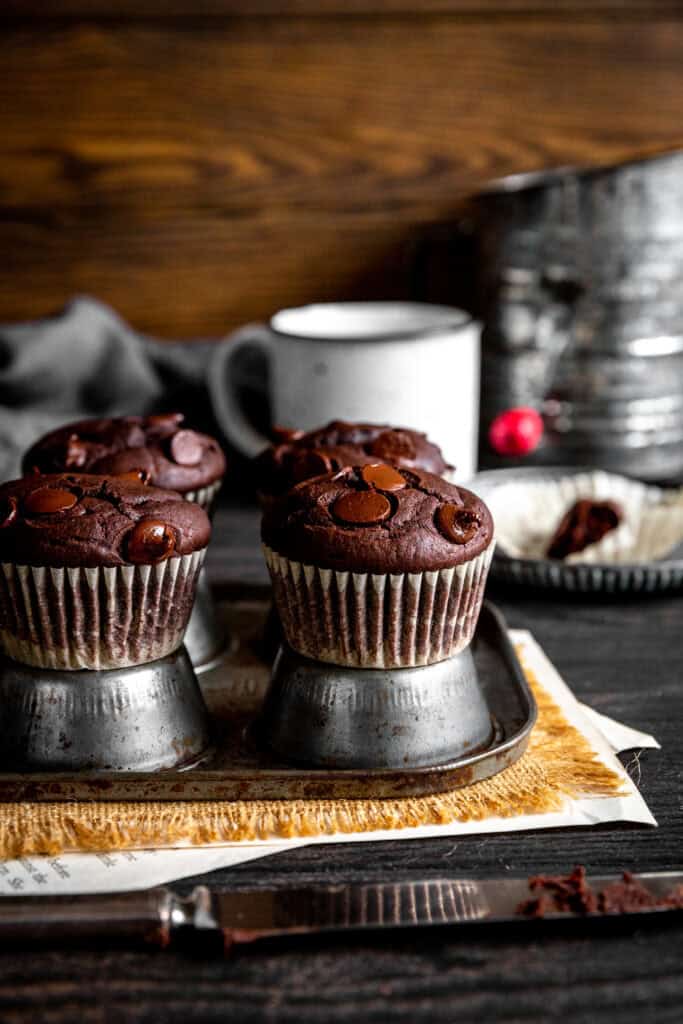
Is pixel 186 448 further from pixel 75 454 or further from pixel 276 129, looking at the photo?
pixel 276 129

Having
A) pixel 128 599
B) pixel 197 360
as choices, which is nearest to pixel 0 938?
pixel 128 599

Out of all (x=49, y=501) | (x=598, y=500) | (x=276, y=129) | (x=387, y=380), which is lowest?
(x=598, y=500)

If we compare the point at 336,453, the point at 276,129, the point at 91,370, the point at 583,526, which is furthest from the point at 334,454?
the point at 276,129

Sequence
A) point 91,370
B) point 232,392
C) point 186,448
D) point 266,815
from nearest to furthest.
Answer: point 266,815 < point 186,448 < point 232,392 < point 91,370

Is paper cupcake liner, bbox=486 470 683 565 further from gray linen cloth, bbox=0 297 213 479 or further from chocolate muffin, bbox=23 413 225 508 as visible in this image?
gray linen cloth, bbox=0 297 213 479

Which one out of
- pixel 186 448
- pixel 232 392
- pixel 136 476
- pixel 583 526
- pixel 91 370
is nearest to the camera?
pixel 136 476

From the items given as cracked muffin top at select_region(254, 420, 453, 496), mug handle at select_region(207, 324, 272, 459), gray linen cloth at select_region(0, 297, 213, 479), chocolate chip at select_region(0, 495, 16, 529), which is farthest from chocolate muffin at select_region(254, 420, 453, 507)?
gray linen cloth at select_region(0, 297, 213, 479)

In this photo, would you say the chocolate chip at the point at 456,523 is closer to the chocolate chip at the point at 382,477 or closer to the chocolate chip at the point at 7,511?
the chocolate chip at the point at 382,477

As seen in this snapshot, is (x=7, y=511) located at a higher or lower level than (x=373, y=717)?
higher
